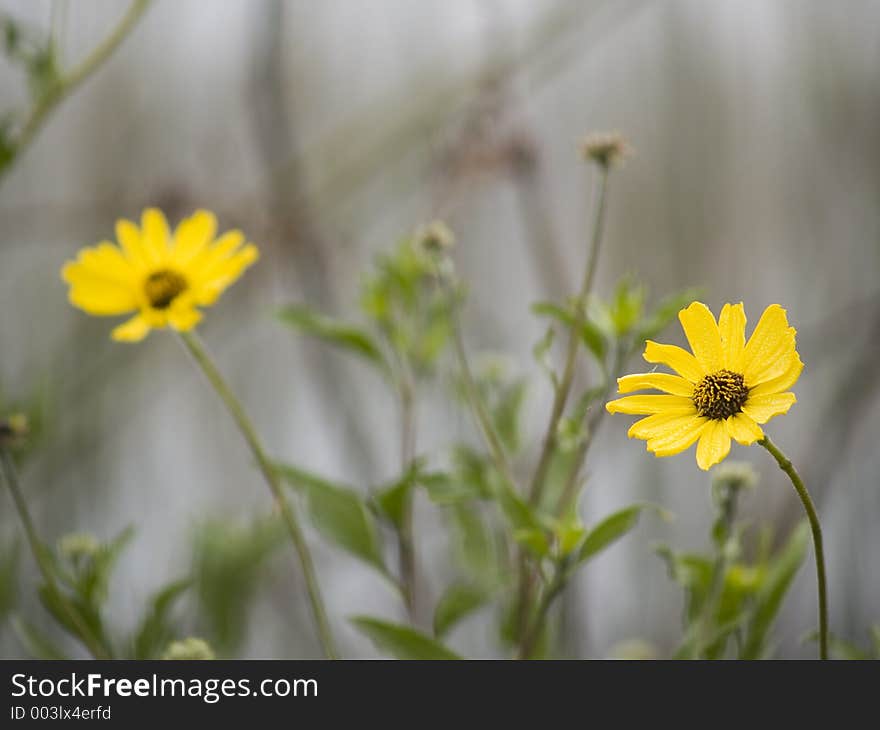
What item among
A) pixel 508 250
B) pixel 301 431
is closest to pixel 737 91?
pixel 508 250

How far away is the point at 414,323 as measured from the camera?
1.22 ft

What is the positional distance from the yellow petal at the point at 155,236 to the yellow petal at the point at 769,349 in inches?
7.2

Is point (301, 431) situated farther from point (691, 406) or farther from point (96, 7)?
point (691, 406)

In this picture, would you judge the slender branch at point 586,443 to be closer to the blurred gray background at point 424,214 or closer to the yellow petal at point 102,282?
the yellow petal at point 102,282

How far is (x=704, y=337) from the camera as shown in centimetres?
24

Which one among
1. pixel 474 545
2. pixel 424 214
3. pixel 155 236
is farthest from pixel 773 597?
pixel 424 214

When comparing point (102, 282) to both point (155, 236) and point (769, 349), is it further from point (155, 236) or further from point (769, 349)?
point (769, 349)

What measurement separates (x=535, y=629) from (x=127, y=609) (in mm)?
618

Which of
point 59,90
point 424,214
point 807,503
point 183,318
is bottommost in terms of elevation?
point 807,503

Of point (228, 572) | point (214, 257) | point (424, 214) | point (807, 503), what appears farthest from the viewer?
point (424, 214)

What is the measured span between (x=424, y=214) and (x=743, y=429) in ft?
1.42

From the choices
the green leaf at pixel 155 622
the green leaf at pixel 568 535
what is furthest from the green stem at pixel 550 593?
the green leaf at pixel 155 622

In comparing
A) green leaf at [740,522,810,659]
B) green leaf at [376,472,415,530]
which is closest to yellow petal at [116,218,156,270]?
green leaf at [376,472,415,530]

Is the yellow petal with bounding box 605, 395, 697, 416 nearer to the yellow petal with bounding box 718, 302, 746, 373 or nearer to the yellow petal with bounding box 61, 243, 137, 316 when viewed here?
the yellow petal with bounding box 718, 302, 746, 373
